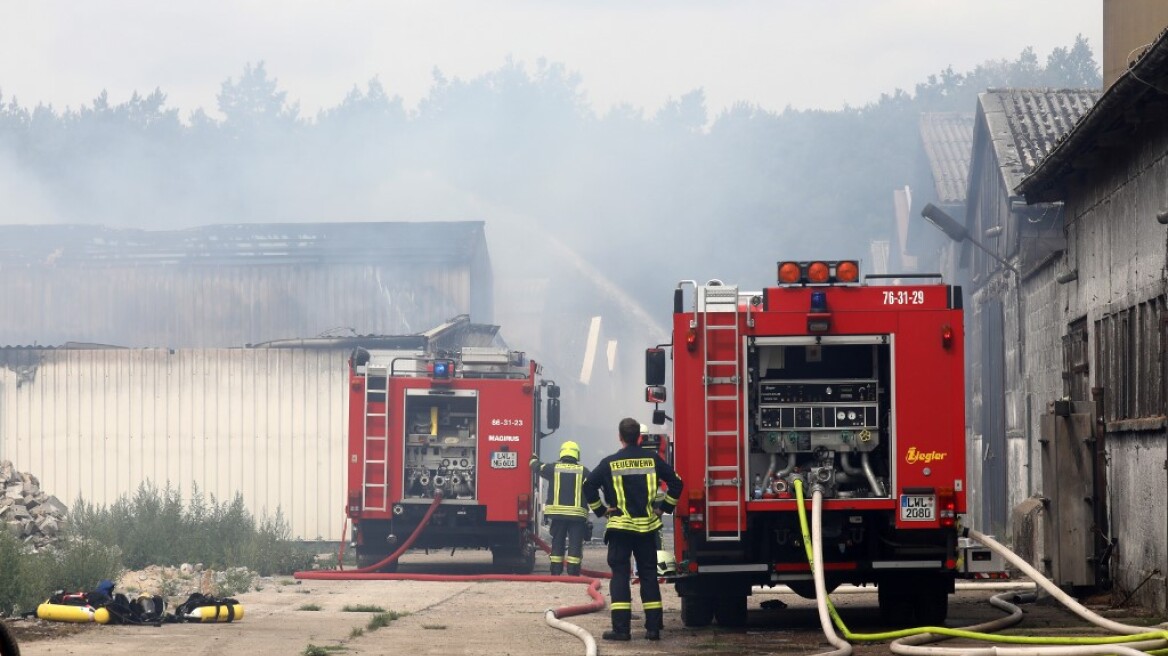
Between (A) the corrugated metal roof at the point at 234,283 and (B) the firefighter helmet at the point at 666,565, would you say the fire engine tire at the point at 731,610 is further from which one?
(A) the corrugated metal roof at the point at 234,283

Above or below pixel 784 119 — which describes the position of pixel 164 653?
below

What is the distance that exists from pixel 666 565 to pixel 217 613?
3747mm

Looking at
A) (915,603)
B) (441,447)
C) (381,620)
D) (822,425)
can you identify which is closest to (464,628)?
(381,620)

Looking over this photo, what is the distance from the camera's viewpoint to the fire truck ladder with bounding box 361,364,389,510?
19812mm

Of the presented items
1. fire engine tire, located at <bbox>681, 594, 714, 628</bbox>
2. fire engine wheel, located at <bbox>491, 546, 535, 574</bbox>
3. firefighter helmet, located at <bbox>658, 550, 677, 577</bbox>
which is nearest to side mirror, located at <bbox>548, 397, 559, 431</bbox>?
fire engine wheel, located at <bbox>491, 546, 535, 574</bbox>

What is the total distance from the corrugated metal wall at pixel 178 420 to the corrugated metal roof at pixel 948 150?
52.8 feet

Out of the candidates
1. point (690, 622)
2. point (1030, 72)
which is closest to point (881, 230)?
point (1030, 72)

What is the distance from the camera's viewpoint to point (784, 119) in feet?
275

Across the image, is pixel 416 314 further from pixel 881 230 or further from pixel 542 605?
pixel 881 230

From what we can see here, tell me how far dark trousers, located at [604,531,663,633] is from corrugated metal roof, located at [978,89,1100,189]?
14.2 metres

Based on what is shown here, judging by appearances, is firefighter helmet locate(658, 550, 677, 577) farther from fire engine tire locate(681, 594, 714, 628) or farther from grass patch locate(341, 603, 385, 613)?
Result: grass patch locate(341, 603, 385, 613)

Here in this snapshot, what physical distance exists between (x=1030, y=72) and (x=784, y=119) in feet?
83.8

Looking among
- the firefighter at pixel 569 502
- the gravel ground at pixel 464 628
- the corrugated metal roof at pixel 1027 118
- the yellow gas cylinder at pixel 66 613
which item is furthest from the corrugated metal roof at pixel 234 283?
the yellow gas cylinder at pixel 66 613

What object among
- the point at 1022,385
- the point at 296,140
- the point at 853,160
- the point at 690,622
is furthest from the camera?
the point at 853,160
